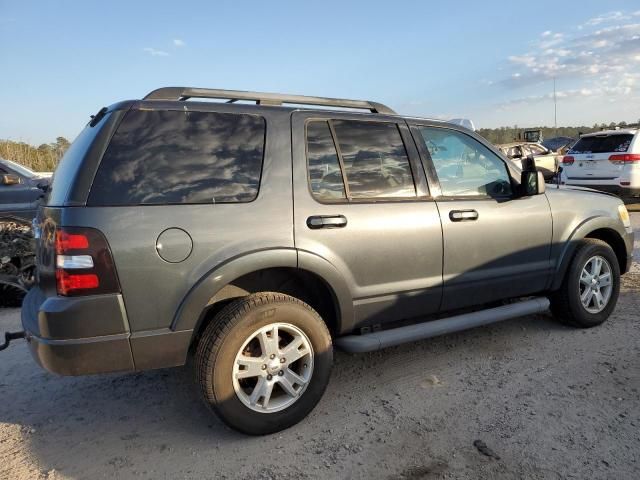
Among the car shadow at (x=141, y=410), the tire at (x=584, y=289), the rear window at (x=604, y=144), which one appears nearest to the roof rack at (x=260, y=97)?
the car shadow at (x=141, y=410)

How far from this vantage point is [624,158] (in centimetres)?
1063

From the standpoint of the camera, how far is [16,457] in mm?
2783

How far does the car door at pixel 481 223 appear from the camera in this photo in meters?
3.58

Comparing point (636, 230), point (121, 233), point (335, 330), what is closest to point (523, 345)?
point (335, 330)

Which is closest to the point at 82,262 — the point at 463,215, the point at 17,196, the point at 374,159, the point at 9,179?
the point at 374,159

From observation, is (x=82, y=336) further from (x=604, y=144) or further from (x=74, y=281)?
(x=604, y=144)

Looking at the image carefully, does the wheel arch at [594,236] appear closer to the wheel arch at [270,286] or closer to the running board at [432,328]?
the running board at [432,328]

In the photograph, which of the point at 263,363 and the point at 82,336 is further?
the point at 263,363

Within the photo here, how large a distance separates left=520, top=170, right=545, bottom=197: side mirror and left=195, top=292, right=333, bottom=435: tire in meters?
2.05

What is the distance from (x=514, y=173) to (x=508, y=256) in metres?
0.70

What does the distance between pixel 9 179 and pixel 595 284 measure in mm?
8010

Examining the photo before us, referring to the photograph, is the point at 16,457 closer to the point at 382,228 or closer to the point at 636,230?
the point at 382,228

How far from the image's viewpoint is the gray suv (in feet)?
8.32

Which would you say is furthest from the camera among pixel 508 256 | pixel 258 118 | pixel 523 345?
pixel 523 345
